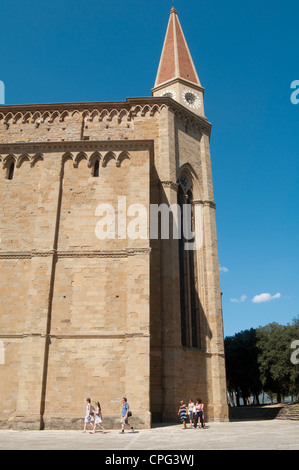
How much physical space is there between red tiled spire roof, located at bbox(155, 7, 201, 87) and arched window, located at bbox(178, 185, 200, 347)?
426 inches

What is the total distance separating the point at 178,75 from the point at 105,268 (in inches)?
710

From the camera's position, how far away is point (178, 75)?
28.2 meters

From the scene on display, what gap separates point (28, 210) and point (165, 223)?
6.85 meters

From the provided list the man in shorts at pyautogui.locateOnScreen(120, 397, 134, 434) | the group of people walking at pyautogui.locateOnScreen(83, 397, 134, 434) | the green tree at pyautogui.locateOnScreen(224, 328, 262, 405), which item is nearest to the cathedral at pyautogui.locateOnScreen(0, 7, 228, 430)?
the group of people walking at pyautogui.locateOnScreen(83, 397, 134, 434)

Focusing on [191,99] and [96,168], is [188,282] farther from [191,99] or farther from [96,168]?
[191,99]

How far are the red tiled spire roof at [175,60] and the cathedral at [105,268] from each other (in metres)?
6.41

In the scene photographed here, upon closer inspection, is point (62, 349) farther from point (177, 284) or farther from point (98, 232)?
point (177, 284)

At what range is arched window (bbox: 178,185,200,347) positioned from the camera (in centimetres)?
2056

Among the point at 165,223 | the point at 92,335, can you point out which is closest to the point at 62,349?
the point at 92,335

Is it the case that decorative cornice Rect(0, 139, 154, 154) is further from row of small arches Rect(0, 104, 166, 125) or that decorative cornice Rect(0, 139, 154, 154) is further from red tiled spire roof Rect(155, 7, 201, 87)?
red tiled spire roof Rect(155, 7, 201, 87)

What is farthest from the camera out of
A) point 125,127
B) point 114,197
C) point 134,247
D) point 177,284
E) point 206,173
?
point 206,173

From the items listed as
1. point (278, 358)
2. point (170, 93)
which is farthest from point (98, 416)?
point (170, 93)

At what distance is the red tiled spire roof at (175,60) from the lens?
29.0 metres
